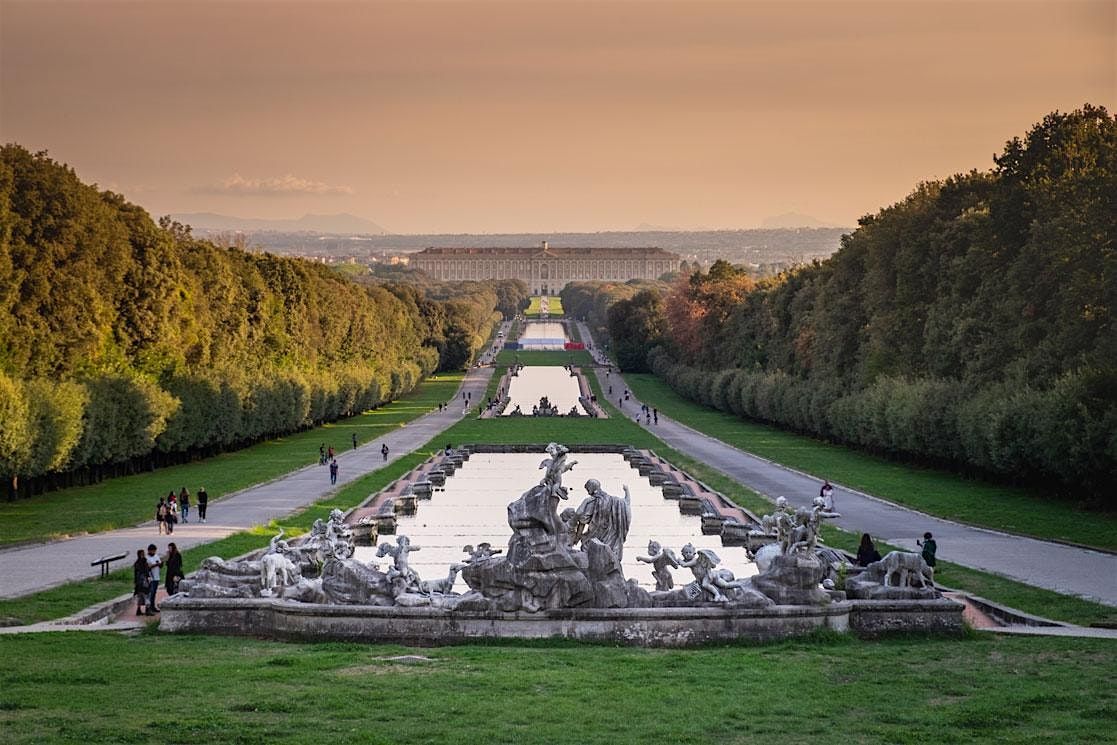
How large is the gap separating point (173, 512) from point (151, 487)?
42.2ft

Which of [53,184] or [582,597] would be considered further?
[53,184]

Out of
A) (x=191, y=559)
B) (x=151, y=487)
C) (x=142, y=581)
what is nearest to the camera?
(x=142, y=581)

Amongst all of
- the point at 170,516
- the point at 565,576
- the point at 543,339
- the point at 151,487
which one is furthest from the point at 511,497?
the point at 543,339

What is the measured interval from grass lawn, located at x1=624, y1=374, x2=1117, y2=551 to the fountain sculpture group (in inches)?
517

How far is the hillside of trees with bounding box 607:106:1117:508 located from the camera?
136 feet

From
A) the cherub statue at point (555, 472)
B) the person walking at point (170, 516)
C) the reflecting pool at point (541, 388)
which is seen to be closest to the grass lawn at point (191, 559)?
the person walking at point (170, 516)

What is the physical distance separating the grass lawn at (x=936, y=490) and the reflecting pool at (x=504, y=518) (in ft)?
21.0

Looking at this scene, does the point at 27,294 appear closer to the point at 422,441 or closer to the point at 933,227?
the point at 422,441

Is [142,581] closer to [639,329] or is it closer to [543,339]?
[639,329]

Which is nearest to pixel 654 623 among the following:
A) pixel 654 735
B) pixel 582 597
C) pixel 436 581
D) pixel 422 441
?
pixel 582 597

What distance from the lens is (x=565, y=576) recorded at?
1966cm

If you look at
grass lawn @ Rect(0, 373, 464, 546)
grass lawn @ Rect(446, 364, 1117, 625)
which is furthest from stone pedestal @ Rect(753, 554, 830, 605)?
grass lawn @ Rect(0, 373, 464, 546)

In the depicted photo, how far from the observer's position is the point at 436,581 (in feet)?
67.7

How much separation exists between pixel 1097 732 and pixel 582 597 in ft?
24.5
